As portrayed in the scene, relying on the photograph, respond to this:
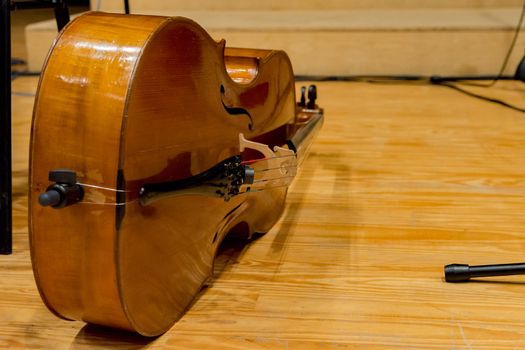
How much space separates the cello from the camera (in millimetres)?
665

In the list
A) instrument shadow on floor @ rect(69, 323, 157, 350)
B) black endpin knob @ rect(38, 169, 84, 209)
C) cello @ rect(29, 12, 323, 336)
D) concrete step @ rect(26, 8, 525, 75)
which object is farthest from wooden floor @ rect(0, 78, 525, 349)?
concrete step @ rect(26, 8, 525, 75)

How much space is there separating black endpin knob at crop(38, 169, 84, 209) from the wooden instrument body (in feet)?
0.04

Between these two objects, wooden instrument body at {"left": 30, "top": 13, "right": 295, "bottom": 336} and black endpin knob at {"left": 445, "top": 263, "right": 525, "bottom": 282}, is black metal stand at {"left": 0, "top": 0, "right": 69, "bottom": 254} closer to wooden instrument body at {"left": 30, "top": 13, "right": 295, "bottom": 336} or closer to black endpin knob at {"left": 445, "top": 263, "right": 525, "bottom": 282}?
wooden instrument body at {"left": 30, "top": 13, "right": 295, "bottom": 336}

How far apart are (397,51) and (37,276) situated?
2.13 metres

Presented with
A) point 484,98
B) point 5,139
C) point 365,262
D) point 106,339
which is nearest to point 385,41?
point 484,98

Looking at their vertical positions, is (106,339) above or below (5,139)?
below

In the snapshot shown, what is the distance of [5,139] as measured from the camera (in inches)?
40.6

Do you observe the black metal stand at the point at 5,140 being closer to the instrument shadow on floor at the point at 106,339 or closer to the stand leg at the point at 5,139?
the stand leg at the point at 5,139

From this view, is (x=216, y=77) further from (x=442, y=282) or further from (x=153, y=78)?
(x=442, y=282)

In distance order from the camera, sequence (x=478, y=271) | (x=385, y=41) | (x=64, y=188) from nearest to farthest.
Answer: (x=64, y=188) → (x=478, y=271) → (x=385, y=41)

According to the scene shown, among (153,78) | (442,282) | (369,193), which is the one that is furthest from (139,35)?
(369,193)

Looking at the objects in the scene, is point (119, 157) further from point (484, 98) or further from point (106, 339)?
point (484, 98)

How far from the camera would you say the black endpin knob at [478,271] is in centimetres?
90

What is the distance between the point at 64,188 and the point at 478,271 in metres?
0.63
